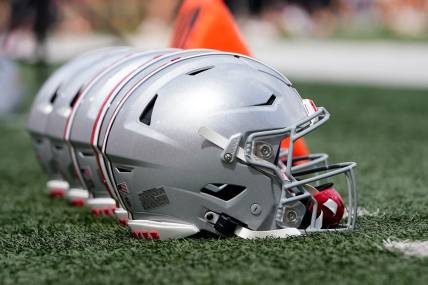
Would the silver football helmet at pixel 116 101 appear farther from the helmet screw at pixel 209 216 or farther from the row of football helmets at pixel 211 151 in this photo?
the helmet screw at pixel 209 216

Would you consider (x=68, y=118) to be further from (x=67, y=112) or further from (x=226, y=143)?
(x=226, y=143)

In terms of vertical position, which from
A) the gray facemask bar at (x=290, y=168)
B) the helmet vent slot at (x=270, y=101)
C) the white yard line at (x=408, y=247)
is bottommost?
the white yard line at (x=408, y=247)

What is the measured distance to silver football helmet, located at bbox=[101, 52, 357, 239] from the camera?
2.56m

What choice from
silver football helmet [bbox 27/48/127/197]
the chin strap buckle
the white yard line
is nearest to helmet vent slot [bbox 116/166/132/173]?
the chin strap buckle

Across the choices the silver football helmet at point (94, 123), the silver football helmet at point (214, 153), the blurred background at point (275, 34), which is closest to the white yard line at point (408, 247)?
the silver football helmet at point (214, 153)

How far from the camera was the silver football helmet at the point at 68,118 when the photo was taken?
3.51 meters

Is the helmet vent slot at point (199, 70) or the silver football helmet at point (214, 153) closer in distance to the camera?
the silver football helmet at point (214, 153)

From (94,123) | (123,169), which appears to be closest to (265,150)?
(123,169)

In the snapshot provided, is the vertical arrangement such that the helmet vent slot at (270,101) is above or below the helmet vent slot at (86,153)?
above

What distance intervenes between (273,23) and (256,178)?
21698mm

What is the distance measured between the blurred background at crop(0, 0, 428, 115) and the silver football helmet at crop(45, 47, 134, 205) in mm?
2965

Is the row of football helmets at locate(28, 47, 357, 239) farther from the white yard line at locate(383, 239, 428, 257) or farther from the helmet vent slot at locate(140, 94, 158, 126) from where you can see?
the white yard line at locate(383, 239, 428, 257)

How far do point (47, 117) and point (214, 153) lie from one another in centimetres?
138

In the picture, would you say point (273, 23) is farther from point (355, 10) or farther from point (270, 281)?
point (270, 281)
